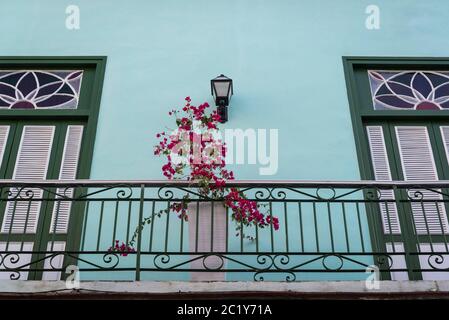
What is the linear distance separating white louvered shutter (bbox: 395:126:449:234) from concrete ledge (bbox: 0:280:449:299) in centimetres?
179

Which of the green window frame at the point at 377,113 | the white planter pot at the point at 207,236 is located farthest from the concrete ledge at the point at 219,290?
the green window frame at the point at 377,113

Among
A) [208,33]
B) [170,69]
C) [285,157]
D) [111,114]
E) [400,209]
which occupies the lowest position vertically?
[400,209]

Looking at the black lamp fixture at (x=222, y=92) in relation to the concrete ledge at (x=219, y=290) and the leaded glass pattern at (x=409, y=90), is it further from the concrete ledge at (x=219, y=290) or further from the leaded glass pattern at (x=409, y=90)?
the concrete ledge at (x=219, y=290)

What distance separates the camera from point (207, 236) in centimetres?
650

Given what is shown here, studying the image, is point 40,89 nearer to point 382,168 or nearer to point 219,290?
point 219,290

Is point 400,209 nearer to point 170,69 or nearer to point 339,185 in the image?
point 339,185

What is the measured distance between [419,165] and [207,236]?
3.19m

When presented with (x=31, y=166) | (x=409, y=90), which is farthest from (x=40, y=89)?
(x=409, y=90)

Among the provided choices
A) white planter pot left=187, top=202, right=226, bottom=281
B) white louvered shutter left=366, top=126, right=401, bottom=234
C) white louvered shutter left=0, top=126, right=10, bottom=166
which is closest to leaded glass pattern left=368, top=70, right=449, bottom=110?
white louvered shutter left=366, top=126, right=401, bottom=234

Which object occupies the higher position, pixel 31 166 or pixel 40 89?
pixel 40 89

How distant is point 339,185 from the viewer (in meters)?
6.80
